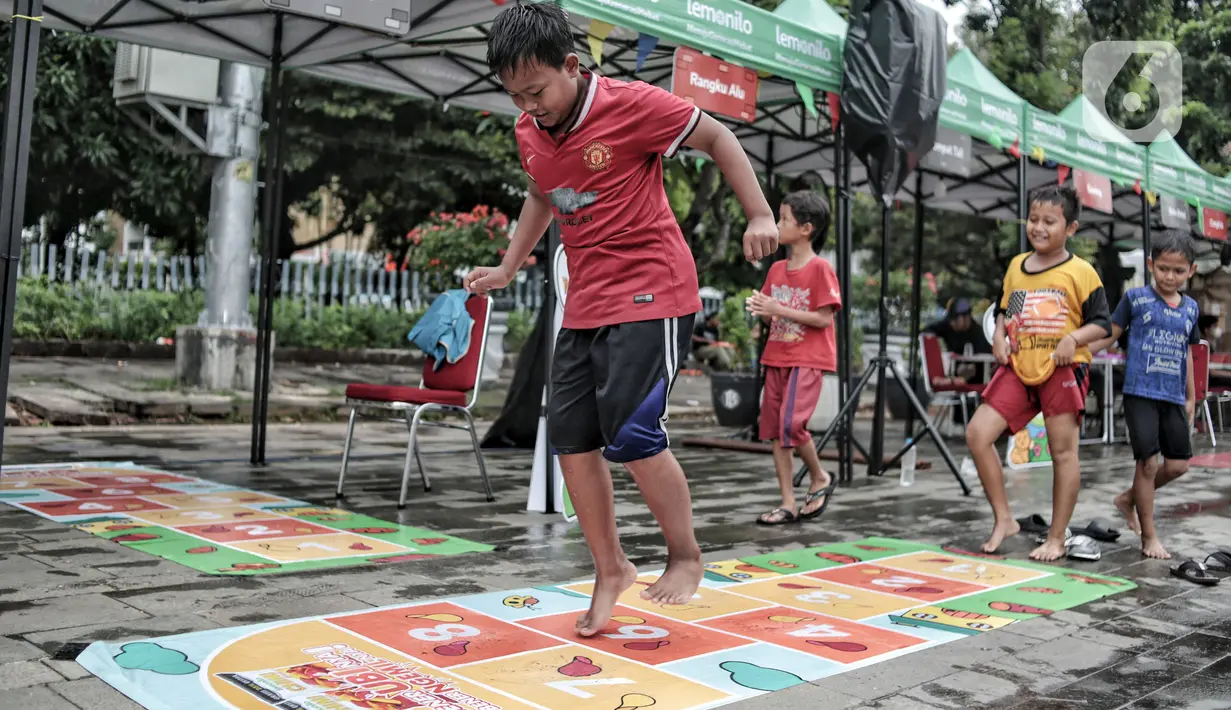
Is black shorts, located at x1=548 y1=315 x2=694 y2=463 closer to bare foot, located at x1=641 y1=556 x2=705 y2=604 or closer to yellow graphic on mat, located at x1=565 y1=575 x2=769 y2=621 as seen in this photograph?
bare foot, located at x1=641 y1=556 x2=705 y2=604

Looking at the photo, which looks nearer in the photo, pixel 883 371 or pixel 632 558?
pixel 632 558

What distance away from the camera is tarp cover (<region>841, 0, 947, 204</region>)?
7.25m

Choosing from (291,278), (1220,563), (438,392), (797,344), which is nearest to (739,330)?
(291,278)

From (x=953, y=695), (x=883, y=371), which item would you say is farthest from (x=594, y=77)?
(x=883, y=371)

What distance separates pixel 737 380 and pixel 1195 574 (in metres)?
7.43

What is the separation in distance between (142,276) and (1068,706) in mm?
14071

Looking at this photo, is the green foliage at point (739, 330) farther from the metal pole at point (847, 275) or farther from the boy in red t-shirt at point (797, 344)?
the boy in red t-shirt at point (797, 344)

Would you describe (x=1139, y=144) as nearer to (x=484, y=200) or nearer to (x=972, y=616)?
(x=972, y=616)

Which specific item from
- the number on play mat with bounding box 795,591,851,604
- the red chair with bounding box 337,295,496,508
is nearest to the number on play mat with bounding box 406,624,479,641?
the number on play mat with bounding box 795,591,851,604

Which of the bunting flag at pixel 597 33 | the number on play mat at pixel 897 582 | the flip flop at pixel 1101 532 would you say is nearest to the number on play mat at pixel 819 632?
the number on play mat at pixel 897 582

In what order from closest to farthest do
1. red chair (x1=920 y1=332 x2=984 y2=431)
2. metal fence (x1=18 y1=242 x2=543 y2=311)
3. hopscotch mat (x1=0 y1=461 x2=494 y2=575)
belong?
hopscotch mat (x1=0 y1=461 x2=494 y2=575) → red chair (x1=920 y1=332 x2=984 y2=431) → metal fence (x1=18 y1=242 x2=543 y2=311)

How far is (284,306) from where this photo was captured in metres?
15.1

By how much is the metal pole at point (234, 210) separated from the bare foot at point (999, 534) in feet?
27.5

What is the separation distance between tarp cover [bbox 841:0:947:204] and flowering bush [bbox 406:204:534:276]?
21.0 ft
